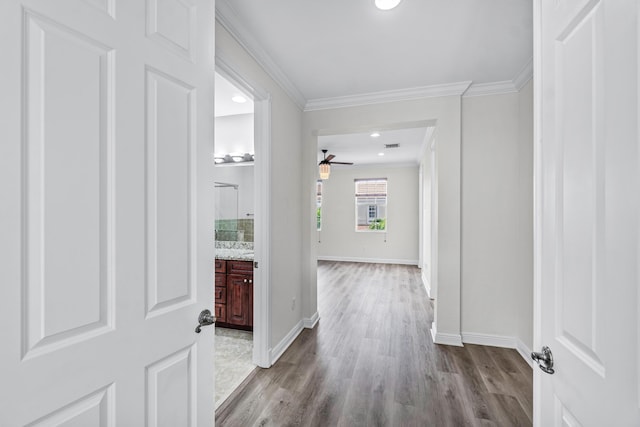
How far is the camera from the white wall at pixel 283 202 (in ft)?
8.23

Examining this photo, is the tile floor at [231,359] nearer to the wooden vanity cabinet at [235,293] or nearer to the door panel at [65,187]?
the wooden vanity cabinet at [235,293]

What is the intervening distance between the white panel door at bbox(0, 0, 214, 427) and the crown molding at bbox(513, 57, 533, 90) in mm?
2669

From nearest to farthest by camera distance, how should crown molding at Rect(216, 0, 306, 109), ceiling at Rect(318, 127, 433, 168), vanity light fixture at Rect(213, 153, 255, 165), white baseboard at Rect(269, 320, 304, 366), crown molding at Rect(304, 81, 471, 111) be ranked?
1. crown molding at Rect(216, 0, 306, 109)
2. white baseboard at Rect(269, 320, 304, 366)
3. crown molding at Rect(304, 81, 471, 111)
4. vanity light fixture at Rect(213, 153, 255, 165)
5. ceiling at Rect(318, 127, 433, 168)

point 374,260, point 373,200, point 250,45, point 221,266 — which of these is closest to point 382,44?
point 250,45

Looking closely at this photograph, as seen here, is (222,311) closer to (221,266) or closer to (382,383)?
(221,266)

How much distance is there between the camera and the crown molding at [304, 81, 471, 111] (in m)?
2.86

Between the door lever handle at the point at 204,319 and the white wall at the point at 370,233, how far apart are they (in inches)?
269

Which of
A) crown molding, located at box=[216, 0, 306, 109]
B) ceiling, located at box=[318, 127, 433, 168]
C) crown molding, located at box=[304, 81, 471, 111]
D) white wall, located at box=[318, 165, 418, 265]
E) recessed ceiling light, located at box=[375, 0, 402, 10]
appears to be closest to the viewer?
recessed ceiling light, located at box=[375, 0, 402, 10]

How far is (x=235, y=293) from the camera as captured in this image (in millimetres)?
3113

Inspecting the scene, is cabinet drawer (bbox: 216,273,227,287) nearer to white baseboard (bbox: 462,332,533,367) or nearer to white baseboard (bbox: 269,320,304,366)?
white baseboard (bbox: 269,320,304,366)

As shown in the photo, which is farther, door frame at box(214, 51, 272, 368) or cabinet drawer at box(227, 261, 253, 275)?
cabinet drawer at box(227, 261, 253, 275)
